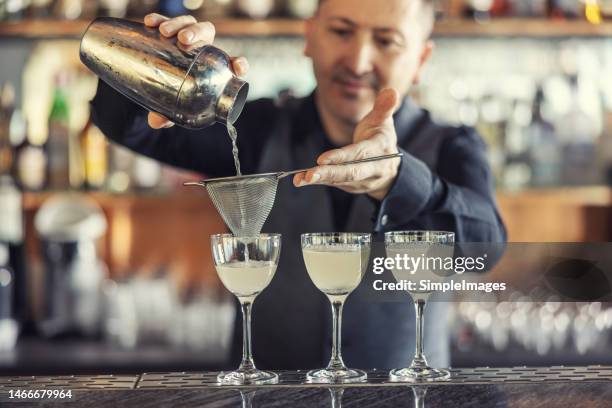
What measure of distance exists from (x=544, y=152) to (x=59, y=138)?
1.74 m

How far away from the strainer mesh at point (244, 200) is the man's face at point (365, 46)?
0.80 meters

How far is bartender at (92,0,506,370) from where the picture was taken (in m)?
2.15

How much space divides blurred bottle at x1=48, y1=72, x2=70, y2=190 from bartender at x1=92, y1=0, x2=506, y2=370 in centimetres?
100

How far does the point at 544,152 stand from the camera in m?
3.27

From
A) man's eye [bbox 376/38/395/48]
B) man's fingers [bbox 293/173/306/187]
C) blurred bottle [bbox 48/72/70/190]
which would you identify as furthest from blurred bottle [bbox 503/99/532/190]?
man's fingers [bbox 293/173/306/187]

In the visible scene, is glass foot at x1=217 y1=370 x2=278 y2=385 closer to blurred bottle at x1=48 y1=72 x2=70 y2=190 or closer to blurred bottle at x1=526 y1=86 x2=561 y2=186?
blurred bottle at x1=48 y1=72 x2=70 y2=190

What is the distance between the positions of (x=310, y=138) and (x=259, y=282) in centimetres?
100

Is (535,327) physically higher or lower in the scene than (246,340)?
lower

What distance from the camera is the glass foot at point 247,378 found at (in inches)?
52.7

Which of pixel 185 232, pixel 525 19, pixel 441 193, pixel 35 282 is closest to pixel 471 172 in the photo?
pixel 441 193

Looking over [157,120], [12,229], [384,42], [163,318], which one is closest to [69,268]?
[12,229]

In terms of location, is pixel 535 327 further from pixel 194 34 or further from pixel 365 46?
pixel 194 34

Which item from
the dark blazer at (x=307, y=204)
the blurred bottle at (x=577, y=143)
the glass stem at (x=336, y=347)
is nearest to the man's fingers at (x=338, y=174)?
the glass stem at (x=336, y=347)

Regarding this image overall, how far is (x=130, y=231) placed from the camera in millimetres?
3445
